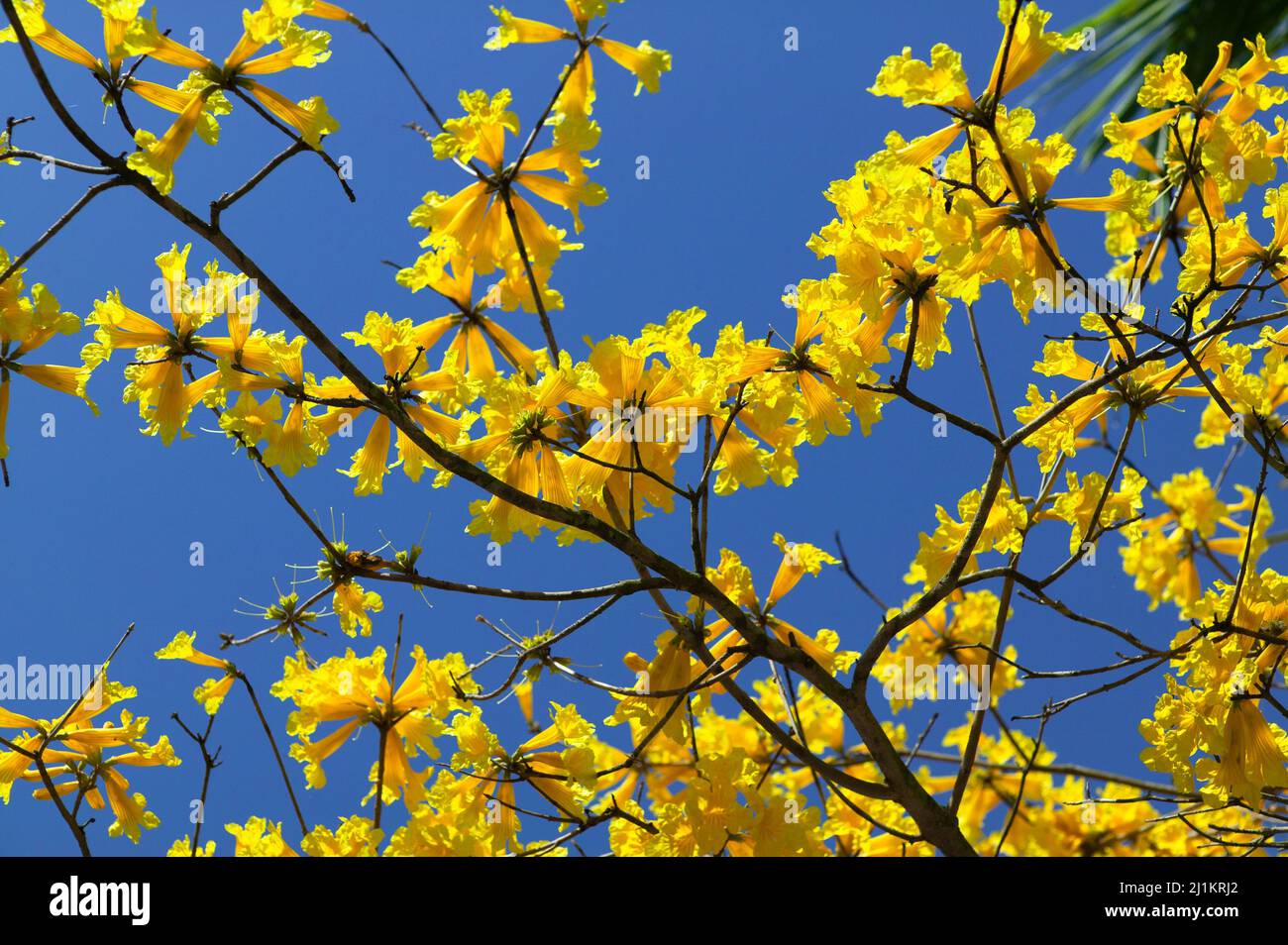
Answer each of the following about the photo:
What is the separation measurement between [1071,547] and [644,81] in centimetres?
123

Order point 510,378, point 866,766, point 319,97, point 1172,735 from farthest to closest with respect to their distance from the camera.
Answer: point 866,766
point 1172,735
point 510,378
point 319,97

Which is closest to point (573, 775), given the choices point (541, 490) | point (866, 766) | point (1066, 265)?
point (541, 490)

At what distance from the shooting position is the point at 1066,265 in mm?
1683

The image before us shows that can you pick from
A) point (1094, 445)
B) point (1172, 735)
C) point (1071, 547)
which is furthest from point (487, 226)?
point (1094, 445)

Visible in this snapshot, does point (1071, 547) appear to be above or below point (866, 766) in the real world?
above

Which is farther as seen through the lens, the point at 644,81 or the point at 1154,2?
the point at 1154,2

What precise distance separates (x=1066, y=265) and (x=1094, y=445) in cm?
147

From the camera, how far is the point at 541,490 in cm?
187

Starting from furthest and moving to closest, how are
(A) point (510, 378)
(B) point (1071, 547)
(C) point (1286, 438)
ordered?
(C) point (1286, 438) → (B) point (1071, 547) → (A) point (510, 378)

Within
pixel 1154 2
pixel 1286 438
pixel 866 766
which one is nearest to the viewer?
pixel 1286 438

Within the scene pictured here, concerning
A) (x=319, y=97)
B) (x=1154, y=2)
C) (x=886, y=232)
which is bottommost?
(x=886, y=232)

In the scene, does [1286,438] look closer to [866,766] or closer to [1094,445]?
[1094,445]
